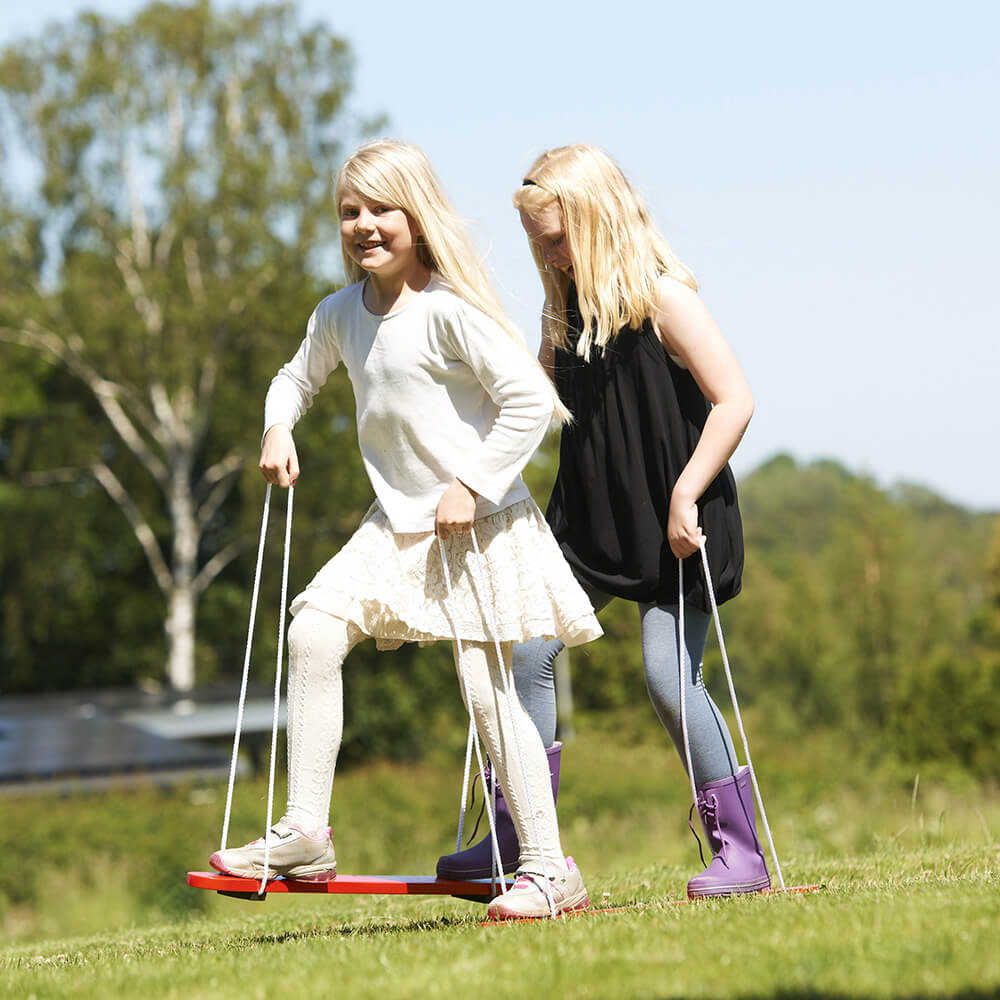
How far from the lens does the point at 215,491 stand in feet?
96.8

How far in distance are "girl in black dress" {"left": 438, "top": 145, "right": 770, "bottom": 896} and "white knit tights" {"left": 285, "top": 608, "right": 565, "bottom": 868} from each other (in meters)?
0.28

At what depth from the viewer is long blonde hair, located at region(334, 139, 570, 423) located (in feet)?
14.3

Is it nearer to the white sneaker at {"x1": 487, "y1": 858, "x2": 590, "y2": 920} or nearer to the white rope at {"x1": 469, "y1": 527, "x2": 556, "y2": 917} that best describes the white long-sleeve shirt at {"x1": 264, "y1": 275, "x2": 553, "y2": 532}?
the white rope at {"x1": 469, "y1": 527, "x2": 556, "y2": 917}

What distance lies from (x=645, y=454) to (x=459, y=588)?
0.76m

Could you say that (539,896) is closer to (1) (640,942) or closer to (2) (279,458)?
(1) (640,942)

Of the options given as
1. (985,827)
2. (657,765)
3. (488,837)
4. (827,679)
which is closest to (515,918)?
(488,837)

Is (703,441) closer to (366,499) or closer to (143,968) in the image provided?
(143,968)

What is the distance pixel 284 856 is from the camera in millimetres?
4113

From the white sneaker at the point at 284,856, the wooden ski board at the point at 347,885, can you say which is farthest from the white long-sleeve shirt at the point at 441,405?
the wooden ski board at the point at 347,885

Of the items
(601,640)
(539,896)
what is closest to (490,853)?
(539,896)

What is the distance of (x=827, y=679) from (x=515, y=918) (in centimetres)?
4723

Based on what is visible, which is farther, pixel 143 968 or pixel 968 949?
pixel 143 968

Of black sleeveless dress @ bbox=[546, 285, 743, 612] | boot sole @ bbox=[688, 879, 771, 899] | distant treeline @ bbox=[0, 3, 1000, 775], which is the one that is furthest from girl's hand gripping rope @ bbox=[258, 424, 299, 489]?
distant treeline @ bbox=[0, 3, 1000, 775]

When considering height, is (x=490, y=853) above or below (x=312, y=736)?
below
